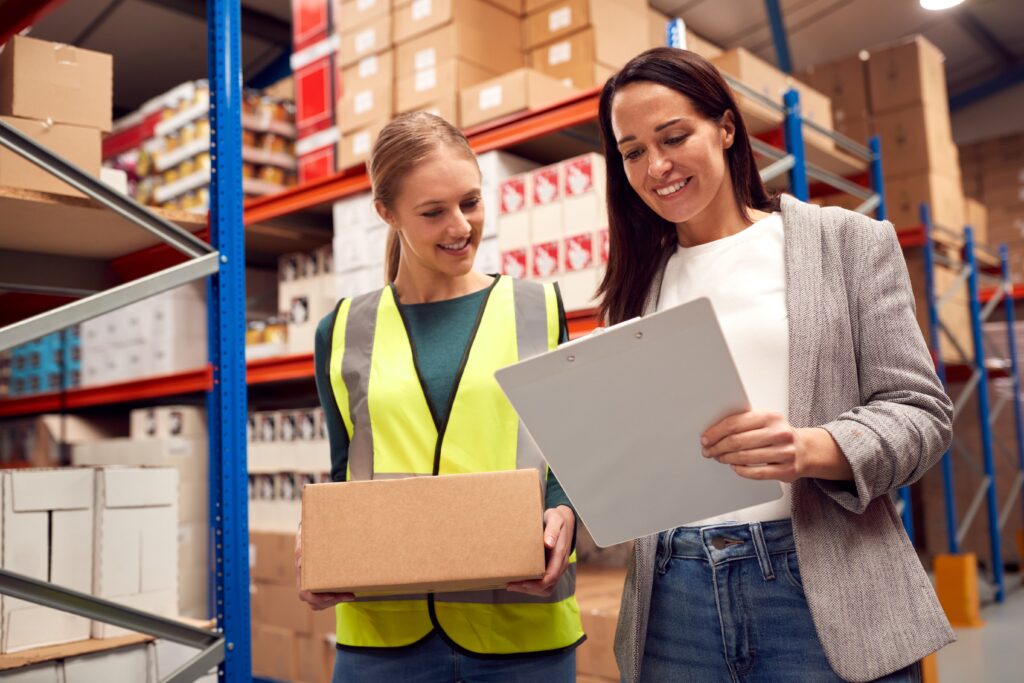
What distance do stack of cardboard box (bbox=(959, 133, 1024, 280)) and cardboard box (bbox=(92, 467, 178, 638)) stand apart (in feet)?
24.9

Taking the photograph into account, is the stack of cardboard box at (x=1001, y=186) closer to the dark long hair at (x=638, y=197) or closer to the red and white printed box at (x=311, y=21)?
the red and white printed box at (x=311, y=21)

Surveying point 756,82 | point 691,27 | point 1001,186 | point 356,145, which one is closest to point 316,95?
point 356,145

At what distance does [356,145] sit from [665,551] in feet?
10.4

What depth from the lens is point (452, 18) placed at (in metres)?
3.63

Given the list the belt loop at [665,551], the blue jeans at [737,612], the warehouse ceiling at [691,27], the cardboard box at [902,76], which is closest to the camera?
the blue jeans at [737,612]

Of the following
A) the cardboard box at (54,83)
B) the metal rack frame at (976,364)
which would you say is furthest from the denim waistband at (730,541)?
the metal rack frame at (976,364)

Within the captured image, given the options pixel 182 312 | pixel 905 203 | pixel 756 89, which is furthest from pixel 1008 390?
pixel 182 312

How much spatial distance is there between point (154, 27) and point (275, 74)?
904 millimetres

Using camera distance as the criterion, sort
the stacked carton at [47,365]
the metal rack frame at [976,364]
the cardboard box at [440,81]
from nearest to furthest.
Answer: the cardboard box at [440,81] < the metal rack frame at [976,364] < the stacked carton at [47,365]

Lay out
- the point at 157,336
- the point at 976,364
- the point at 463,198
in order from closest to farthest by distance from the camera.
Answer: the point at 463,198 < the point at 157,336 < the point at 976,364

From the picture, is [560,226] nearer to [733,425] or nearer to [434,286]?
[434,286]

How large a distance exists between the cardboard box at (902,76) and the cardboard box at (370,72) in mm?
3157

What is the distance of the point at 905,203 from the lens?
213 inches

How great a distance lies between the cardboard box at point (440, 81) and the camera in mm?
3623
